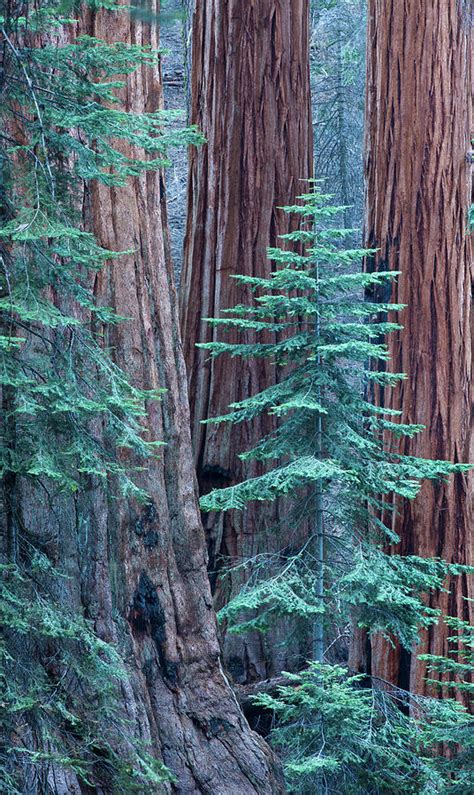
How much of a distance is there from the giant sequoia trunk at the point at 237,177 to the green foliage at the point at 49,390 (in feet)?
9.89

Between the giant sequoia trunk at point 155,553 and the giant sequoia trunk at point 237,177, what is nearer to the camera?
the giant sequoia trunk at point 155,553

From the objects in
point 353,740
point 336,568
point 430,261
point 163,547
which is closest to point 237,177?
point 430,261

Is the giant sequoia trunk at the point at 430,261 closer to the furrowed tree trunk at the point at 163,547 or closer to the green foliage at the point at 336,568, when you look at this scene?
the green foliage at the point at 336,568

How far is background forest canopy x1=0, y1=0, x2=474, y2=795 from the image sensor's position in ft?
8.93

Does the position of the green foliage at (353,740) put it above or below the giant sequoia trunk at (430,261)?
below

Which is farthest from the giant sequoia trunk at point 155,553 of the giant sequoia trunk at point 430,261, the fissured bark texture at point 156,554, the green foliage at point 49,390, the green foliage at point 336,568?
the giant sequoia trunk at point 430,261

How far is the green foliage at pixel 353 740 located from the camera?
137 inches

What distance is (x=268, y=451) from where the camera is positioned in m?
3.93

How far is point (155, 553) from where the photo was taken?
3893 mm

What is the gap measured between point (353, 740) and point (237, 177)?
3.92 metres

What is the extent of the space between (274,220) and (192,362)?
3.62ft

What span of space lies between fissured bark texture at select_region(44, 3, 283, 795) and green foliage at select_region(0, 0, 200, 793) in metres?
0.62

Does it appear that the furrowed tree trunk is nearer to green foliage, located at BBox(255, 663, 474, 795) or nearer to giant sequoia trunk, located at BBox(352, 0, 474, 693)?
green foliage, located at BBox(255, 663, 474, 795)

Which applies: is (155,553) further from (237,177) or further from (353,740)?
(237,177)
